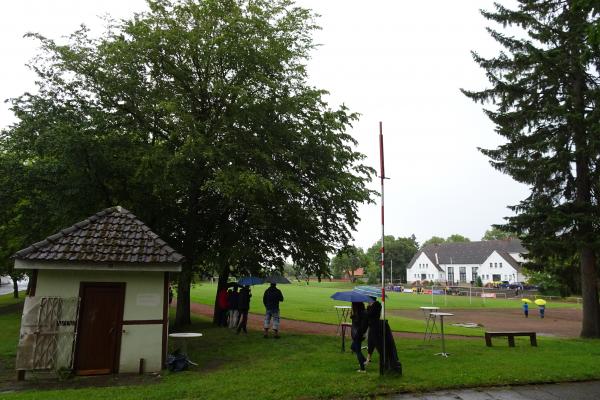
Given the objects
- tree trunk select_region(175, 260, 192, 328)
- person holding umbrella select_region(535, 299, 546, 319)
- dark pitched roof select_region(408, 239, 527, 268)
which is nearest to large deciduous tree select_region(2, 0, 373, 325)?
tree trunk select_region(175, 260, 192, 328)

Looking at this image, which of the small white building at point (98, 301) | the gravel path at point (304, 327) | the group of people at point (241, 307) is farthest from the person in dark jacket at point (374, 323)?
the gravel path at point (304, 327)

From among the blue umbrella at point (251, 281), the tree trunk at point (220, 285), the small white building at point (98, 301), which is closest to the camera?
the small white building at point (98, 301)

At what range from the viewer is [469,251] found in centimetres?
10662

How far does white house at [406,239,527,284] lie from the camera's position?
9725 cm

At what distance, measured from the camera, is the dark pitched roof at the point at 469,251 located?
332 ft

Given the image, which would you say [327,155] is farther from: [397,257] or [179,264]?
[397,257]

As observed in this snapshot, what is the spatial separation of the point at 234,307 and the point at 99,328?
8.35 metres

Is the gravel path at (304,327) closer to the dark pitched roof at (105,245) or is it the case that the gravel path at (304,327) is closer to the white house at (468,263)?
the dark pitched roof at (105,245)

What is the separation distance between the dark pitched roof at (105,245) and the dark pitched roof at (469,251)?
99.1 meters

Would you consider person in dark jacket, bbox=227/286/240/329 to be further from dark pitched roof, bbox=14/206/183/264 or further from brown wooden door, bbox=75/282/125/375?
brown wooden door, bbox=75/282/125/375

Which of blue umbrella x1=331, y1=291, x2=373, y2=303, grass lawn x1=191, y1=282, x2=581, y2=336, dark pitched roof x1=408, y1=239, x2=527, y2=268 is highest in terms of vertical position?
dark pitched roof x1=408, y1=239, x2=527, y2=268

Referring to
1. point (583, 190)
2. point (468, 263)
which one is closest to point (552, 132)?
point (583, 190)

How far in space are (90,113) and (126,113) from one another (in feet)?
5.26

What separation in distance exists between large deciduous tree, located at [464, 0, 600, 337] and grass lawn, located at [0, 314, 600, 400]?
16.3ft
